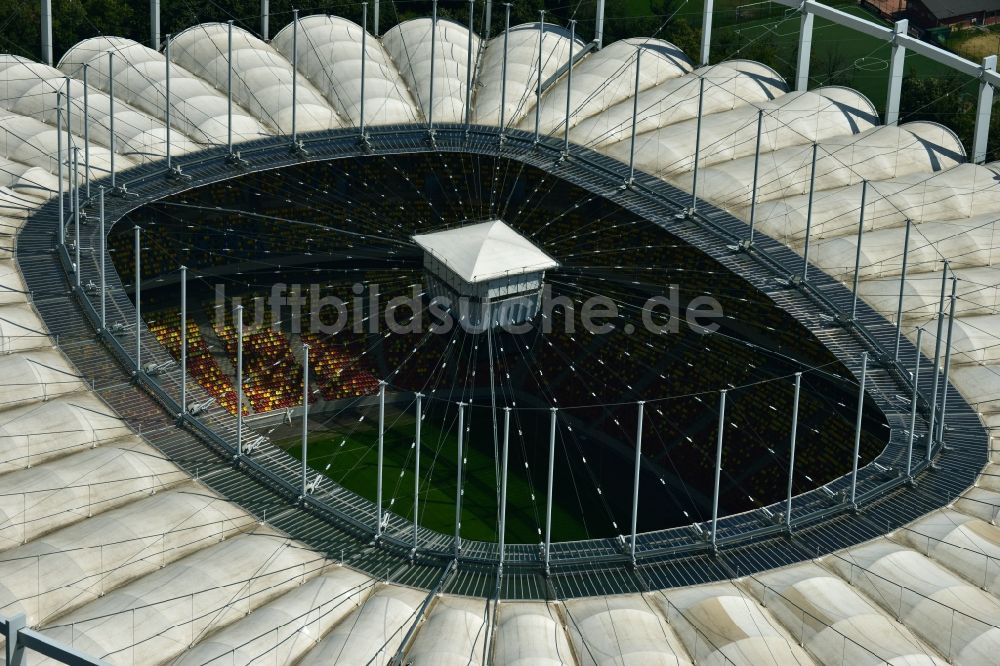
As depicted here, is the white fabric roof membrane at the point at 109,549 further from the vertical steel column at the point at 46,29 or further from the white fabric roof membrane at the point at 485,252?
the vertical steel column at the point at 46,29

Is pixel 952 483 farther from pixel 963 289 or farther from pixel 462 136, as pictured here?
pixel 462 136

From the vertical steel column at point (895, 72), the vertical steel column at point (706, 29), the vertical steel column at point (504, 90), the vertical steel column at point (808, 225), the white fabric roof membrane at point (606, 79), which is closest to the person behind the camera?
the vertical steel column at point (808, 225)

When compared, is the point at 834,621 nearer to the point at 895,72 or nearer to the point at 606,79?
the point at 895,72

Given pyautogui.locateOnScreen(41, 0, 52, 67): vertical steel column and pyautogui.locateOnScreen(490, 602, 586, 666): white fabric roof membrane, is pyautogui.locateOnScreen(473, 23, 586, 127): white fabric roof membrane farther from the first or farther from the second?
pyautogui.locateOnScreen(490, 602, 586, 666): white fabric roof membrane

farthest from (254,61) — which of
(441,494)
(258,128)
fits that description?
(441,494)

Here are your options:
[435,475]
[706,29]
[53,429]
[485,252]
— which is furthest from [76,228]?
[706,29]

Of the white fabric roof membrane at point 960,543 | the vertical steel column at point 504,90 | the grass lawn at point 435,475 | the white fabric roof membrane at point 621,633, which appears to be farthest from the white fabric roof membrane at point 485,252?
the white fabric roof membrane at point 960,543
